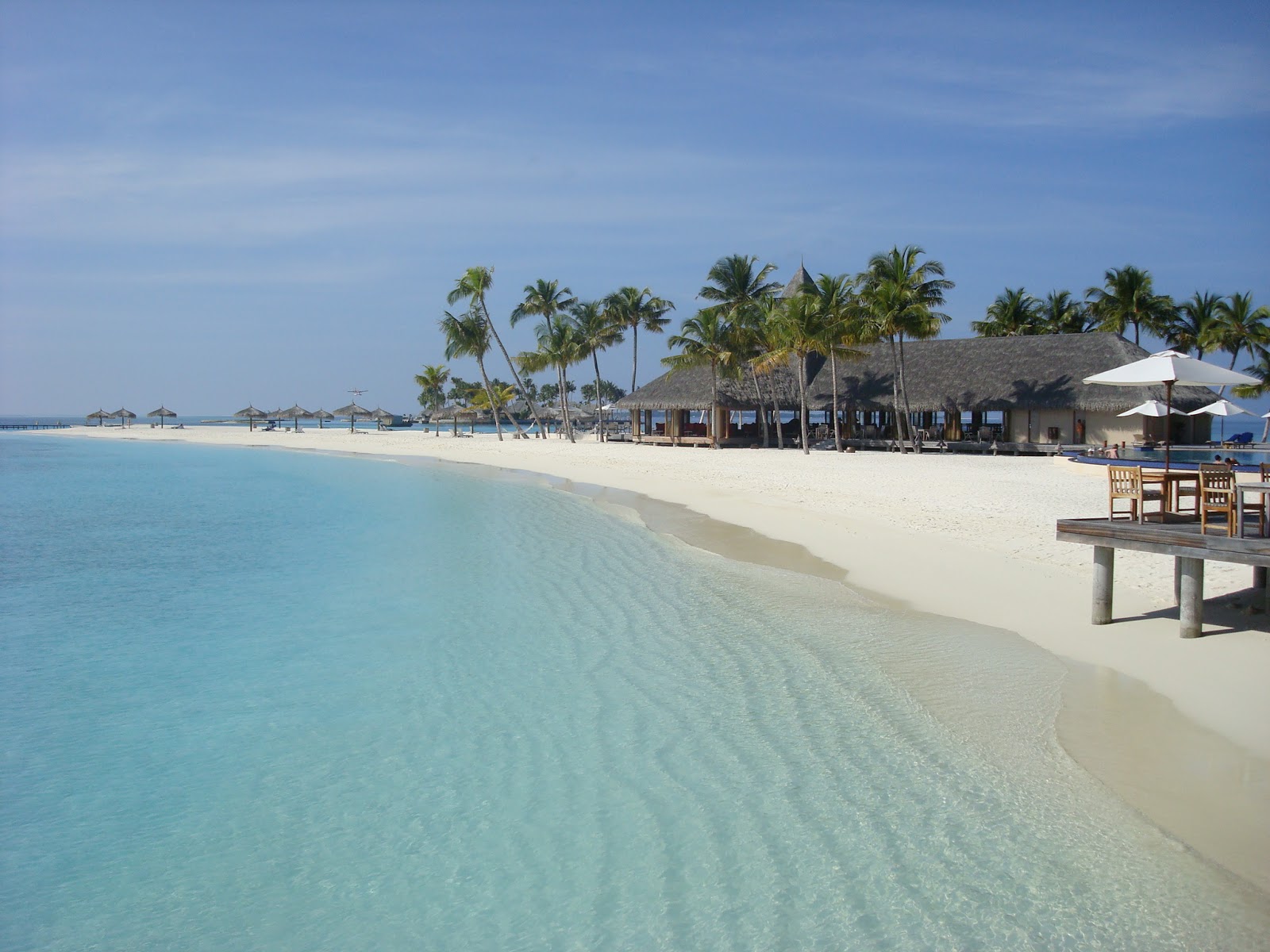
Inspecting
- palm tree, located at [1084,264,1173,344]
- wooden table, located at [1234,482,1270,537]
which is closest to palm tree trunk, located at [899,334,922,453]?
palm tree, located at [1084,264,1173,344]

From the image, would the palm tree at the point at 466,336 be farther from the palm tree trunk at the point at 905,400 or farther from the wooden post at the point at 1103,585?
the wooden post at the point at 1103,585

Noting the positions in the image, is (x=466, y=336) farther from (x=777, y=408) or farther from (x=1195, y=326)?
(x=1195, y=326)

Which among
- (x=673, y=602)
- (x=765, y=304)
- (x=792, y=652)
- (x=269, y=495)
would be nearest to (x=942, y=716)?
(x=792, y=652)

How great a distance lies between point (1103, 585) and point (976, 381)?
71.2ft

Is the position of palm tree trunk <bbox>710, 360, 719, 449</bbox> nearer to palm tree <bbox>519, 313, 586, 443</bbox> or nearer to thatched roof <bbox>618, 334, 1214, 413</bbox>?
thatched roof <bbox>618, 334, 1214, 413</bbox>

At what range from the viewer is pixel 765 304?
2905cm

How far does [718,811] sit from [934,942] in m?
1.33

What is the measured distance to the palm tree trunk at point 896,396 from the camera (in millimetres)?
26641

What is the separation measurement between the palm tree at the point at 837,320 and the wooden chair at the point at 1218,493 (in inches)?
749

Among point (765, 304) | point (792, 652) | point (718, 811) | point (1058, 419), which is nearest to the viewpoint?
point (718, 811)

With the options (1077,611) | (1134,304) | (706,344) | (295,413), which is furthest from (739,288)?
(295,413)

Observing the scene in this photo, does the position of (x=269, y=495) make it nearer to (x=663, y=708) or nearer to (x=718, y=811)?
(x=663, y=708)

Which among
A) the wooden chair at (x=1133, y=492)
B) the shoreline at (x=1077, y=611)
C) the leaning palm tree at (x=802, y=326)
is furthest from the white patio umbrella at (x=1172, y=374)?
the leaning palm tree at (x=802, y=326)

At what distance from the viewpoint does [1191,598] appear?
6.51 m
